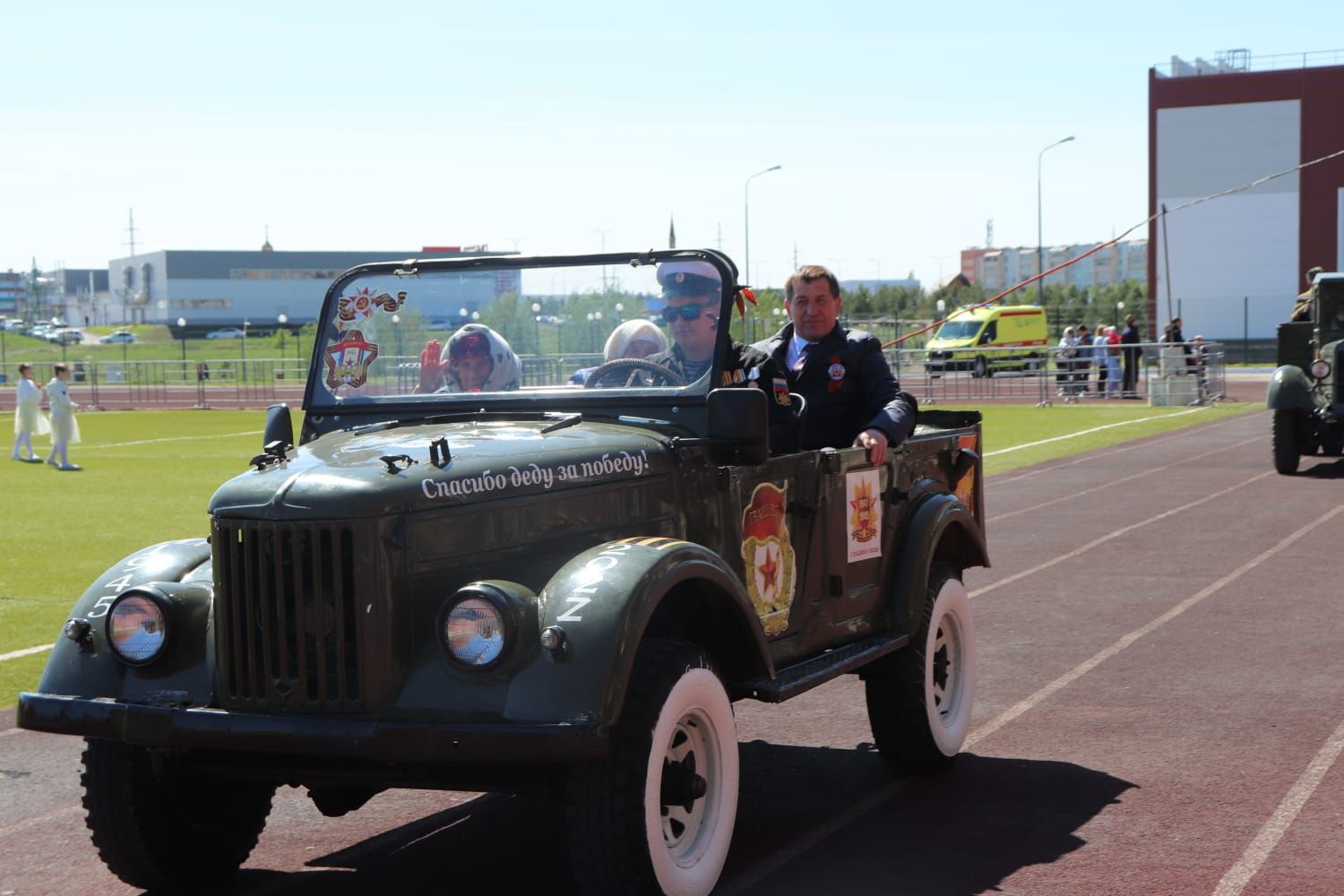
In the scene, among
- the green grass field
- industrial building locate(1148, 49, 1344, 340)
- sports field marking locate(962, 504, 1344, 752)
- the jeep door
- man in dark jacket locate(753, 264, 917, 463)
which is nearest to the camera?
the jeep door

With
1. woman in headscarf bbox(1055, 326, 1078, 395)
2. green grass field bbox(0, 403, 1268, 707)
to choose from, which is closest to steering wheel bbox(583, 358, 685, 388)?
green grass field bbox(0, 403, 1268, 707)

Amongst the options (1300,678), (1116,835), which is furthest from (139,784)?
(1300,678)

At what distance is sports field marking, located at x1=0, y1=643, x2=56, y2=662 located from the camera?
892 cm

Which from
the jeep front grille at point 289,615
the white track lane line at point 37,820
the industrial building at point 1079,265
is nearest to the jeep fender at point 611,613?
the jeep front grille at point 289,615

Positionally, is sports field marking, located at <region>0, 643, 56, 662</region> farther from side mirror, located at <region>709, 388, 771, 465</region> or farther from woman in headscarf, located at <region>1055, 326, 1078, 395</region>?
woman in headscarf, located at <region>1055, 326, 1078, 395</region>

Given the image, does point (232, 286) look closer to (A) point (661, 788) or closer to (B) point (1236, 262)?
(B) point (1236, 262)

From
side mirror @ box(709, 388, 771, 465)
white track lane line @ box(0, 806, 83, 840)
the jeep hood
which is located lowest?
Answer: white track lane line @ box(0, 806, 83, 840)

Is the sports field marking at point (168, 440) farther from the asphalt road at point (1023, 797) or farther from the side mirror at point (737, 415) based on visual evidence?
the side mirror at point (737, 415)

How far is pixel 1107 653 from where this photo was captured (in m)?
8.65

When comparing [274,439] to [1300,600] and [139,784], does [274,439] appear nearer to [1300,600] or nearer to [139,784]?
[139,784]

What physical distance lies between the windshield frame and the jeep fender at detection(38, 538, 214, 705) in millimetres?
1068

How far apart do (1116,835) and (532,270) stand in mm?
2785

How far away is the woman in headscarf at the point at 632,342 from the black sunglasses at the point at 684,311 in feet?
0.18

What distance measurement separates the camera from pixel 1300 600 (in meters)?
10.2
